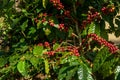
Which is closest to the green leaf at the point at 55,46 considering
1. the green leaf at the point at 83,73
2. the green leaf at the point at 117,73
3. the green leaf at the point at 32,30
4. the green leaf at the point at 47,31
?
the green leaf at the point at 47,31

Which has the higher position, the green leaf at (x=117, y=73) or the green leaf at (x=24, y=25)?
the green leaf at (x=24, y=25)

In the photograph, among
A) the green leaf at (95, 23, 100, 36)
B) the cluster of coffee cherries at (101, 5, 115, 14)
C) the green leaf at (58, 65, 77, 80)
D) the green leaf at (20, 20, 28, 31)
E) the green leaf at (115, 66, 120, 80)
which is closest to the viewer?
the green leaf at (115, 66, 120, 80)

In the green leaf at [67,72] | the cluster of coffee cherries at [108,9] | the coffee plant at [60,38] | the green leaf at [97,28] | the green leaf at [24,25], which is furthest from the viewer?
the green leaf at [24,25]

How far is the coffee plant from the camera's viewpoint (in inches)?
90.7

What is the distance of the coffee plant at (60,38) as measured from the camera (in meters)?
2.30

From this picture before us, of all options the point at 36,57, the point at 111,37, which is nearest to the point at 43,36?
the point at 36,57

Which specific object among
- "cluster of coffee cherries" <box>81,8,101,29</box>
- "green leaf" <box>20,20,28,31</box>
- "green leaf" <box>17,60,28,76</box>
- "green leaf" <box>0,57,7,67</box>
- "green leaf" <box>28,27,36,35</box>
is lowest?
"green leaf" <box>0,57,7,67</box>

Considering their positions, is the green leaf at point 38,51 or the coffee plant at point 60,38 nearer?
the coffee plant at point 60,38

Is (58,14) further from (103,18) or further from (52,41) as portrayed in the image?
(103,18)

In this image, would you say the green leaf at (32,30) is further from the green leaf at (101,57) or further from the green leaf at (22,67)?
the green leaf at (101,57)

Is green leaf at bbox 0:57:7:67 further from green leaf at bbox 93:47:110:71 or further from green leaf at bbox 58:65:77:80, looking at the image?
green leaf at bbox 93:47:110:71

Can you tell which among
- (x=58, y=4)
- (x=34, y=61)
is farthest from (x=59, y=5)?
(x=34, y=61)

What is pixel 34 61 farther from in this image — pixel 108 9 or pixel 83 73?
pixel 108 9

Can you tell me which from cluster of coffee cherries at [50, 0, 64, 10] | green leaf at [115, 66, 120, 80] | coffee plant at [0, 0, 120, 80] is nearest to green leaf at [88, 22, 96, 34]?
coffee plant at [0, 0, 120, 80]
